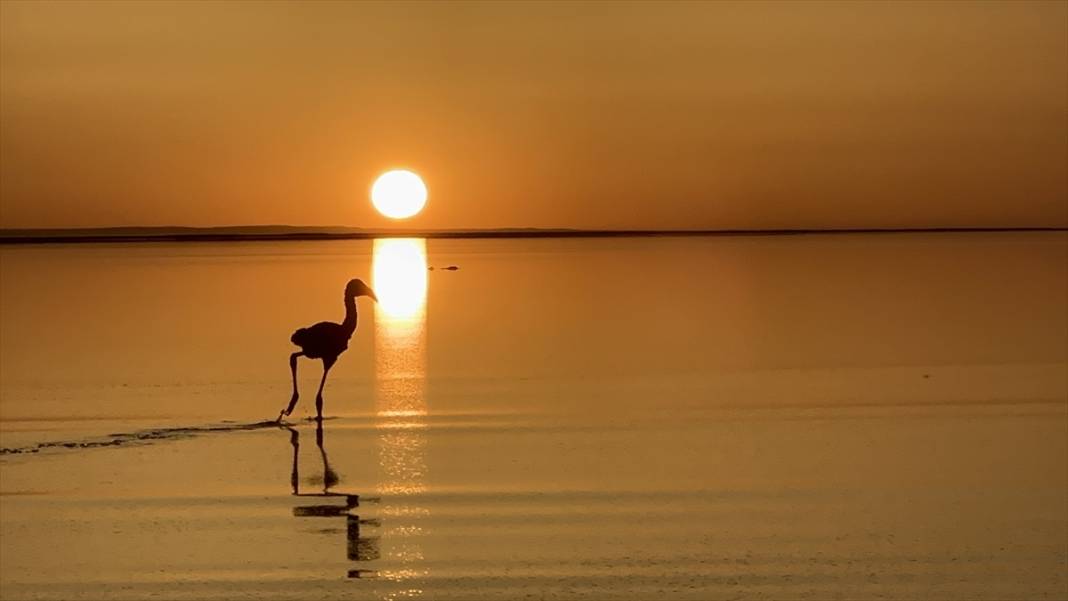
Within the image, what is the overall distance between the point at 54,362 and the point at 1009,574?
12269 mm

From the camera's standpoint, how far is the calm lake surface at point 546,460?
7.02 meters

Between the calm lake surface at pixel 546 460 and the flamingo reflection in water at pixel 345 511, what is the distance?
0.08ft

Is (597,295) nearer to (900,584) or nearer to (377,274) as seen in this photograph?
(377,274)

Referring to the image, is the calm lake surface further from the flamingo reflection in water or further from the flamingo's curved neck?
the flamingo's curved neck

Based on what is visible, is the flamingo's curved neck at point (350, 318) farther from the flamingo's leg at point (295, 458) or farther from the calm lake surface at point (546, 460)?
the flamingo's leg at point (295, 458)

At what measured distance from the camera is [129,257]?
59.6 meters

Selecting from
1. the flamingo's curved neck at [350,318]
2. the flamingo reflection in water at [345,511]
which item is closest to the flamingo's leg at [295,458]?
the flamingo reflection in water at [345,511]

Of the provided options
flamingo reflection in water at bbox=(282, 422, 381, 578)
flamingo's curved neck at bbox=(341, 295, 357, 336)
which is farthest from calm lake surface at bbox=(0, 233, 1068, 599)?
flamingo's curved neck at bbox=(341, 295, 357, 336)

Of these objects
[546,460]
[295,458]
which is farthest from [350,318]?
[546,460]

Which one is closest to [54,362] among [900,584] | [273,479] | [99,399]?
[99,399]

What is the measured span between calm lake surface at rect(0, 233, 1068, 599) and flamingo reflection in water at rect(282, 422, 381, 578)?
0.02 meters

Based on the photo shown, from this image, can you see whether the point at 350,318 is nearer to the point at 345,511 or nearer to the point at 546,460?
the point at 546,460

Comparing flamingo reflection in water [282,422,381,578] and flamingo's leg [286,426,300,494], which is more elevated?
flamingo's leg [286,426,300,494]

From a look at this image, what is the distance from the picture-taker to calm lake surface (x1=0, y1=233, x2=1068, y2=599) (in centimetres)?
702
